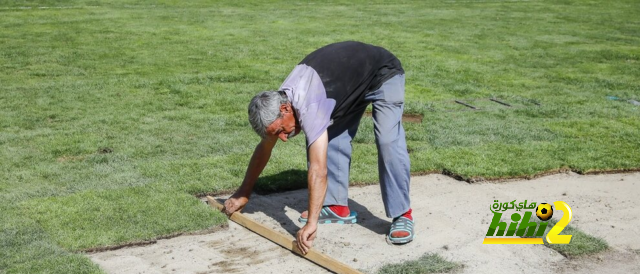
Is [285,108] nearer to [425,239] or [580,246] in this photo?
[425,239]

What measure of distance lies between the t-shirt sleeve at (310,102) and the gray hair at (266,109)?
3.5 inches

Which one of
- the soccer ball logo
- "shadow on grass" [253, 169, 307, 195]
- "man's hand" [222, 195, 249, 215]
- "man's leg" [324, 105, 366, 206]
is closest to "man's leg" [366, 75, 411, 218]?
"man's leg" [324, 105, 366, 206]

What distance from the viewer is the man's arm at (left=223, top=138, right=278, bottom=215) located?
5809 millimetres

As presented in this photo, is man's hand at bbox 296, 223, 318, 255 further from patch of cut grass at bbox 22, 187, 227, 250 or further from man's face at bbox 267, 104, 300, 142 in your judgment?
patch of cut grass at bbox 22, 187, 227, 250

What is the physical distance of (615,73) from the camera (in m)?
13.4

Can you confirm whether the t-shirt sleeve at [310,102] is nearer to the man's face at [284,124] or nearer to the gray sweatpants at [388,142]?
the man's face at [284,124]

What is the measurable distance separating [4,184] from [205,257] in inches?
98.3

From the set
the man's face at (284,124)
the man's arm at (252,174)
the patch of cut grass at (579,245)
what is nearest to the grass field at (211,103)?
the man's arm at (252,174)

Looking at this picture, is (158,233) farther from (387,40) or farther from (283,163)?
(387,40)

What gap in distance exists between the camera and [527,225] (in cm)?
612

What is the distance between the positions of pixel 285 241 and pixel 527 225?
1922 mm

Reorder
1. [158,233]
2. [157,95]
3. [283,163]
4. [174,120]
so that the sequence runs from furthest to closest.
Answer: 1. [157,95]
2. [174,120]
3. [283,163]
4. [158,233]

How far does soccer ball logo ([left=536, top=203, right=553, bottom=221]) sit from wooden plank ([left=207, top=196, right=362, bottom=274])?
2.02m

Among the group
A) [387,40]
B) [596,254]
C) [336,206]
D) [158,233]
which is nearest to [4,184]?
[158,233]
